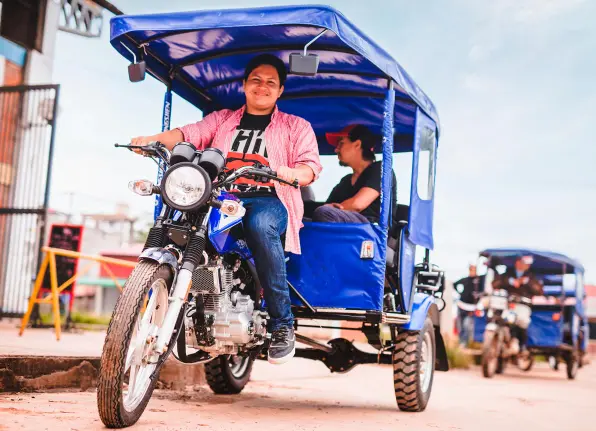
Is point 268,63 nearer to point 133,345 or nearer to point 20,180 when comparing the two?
point 133,345

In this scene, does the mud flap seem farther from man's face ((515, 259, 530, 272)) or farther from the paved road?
man's face ((515, 259, 530, 272))

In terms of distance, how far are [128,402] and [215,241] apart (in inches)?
38.0

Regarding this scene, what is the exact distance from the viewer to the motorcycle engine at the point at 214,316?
4438 millimetres

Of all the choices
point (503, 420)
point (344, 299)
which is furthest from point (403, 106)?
point (503, 420)

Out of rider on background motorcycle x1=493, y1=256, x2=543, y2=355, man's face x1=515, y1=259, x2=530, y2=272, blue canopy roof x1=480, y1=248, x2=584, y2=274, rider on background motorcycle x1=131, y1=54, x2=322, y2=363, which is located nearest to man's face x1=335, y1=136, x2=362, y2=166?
rider on background motorcycle x1=131, y1=54, x2=322, y2=363

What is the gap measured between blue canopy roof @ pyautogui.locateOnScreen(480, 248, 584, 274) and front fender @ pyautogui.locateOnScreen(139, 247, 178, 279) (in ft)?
39.5

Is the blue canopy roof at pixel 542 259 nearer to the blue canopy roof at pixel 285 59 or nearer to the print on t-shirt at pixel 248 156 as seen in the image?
the blue canopy roof at pixel 285 59

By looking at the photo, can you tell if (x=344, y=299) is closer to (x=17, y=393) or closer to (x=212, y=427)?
(x=212, y=427)

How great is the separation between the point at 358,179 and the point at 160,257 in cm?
298

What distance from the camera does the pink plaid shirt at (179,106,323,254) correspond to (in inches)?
197

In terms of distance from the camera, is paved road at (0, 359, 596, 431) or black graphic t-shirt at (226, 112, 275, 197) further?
black graphic t-shirt at (226, 112, 275, 197)

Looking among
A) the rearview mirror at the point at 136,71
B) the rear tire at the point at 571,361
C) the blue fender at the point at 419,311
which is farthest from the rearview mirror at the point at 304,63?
the rear tire at the point at 571,361

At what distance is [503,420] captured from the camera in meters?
6.04

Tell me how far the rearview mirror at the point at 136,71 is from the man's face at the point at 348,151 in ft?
6.95
